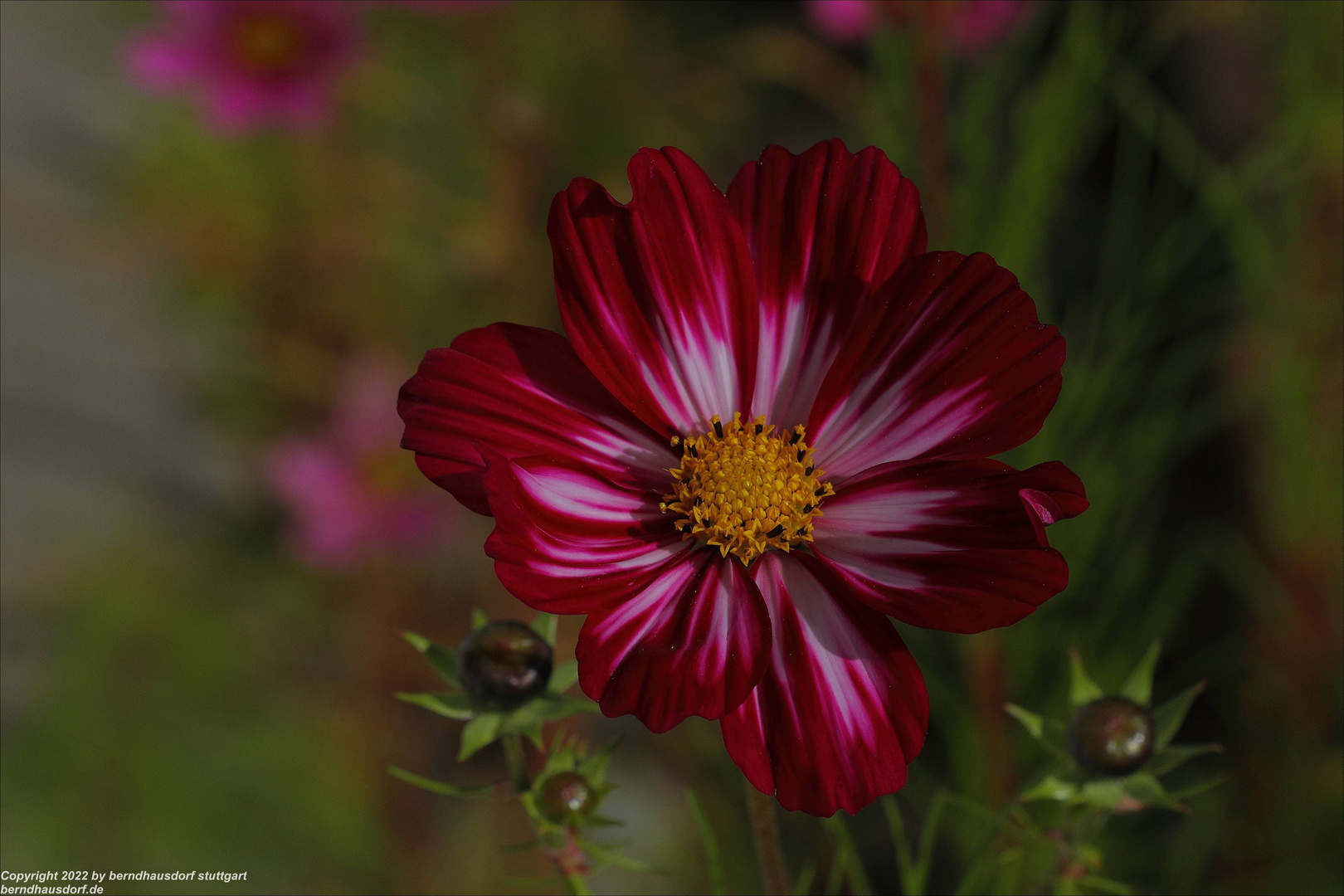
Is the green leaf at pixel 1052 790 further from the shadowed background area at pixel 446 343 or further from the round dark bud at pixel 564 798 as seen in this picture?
the shadowed background area at pixel 446 343

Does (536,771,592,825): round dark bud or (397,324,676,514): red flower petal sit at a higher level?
(397,324,676,514): red flower petal

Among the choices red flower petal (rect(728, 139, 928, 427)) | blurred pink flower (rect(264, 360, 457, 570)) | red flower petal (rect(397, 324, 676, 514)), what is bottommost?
red flower petal (rect(397, 324, 676, 514))

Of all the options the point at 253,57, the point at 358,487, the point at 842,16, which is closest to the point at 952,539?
the point at 842,16

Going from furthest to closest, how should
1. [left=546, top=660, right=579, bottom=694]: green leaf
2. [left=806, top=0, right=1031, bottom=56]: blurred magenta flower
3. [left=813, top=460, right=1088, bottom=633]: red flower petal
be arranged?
[left=806, top=0, right=1031, bottom=56]: blurred magenta flower < [left=546, top=660, right=579, bottom=694]: green leaf < [left=813, top=460, right=1088, bottom=633]: red flower petal

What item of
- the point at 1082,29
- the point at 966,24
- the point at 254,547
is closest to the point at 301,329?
the point at 254,547

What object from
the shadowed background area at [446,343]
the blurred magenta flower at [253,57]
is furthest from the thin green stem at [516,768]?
the blurred magenta flower at [253,57]

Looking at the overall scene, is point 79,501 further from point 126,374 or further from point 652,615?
point 652,615

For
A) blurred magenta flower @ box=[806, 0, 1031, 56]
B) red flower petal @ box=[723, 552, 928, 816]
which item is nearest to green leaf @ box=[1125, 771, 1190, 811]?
red flower petal @ box=[723, 552, 928, 816]

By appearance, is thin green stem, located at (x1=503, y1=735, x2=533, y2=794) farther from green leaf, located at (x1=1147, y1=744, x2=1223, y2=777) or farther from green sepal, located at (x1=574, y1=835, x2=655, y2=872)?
green leaf, located at (x1=1147, y1=744, x2=1223, y2=777)
